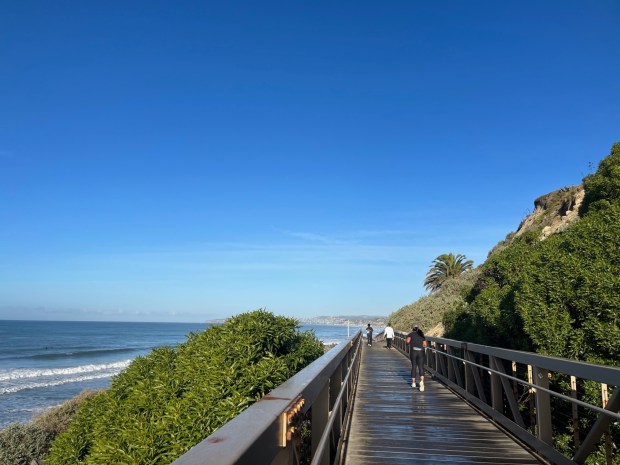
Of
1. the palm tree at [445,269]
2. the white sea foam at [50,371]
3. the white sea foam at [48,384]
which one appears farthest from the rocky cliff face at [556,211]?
the white sea foam at [50,371]

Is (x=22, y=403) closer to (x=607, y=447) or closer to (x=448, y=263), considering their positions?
(x=607, y=447)

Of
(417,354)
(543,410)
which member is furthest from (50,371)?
(543,410)

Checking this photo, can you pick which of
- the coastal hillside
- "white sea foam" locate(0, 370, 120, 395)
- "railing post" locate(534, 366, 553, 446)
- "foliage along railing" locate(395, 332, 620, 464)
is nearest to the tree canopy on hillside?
the coastal hillside

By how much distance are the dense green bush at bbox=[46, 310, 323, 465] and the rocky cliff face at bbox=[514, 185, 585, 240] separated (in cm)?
1975

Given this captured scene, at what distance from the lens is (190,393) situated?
20.6 feet

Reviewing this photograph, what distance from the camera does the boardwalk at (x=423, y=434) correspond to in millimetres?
5016

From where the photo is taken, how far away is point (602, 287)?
690 centimetres

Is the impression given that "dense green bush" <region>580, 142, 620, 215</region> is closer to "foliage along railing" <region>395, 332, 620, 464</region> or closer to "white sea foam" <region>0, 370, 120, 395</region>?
"foliage along railing" <region>395, 332, 620, 464</region>

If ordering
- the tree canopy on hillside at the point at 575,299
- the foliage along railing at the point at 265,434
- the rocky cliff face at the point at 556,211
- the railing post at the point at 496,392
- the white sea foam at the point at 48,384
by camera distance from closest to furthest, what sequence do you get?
1. the foliage along railing at the point at 265,434
2. the tree canopy on hillside at the point at 575,299
3. the railing post at the point at 496,392
4. the rocky cliff face at the point at 556,211
5. the white sea foam at the point at 48,384

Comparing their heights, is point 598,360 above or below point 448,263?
below

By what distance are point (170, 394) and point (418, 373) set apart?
563 cm

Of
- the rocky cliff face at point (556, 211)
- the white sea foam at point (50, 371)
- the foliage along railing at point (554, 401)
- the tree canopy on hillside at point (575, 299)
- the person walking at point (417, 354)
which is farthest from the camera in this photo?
the white sea foam at point (50, 371)

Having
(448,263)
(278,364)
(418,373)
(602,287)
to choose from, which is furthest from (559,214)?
(278,364)

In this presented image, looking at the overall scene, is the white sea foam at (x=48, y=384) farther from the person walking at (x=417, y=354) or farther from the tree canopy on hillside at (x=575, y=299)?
the tree canopy on hillside at (x=575, y=299)
